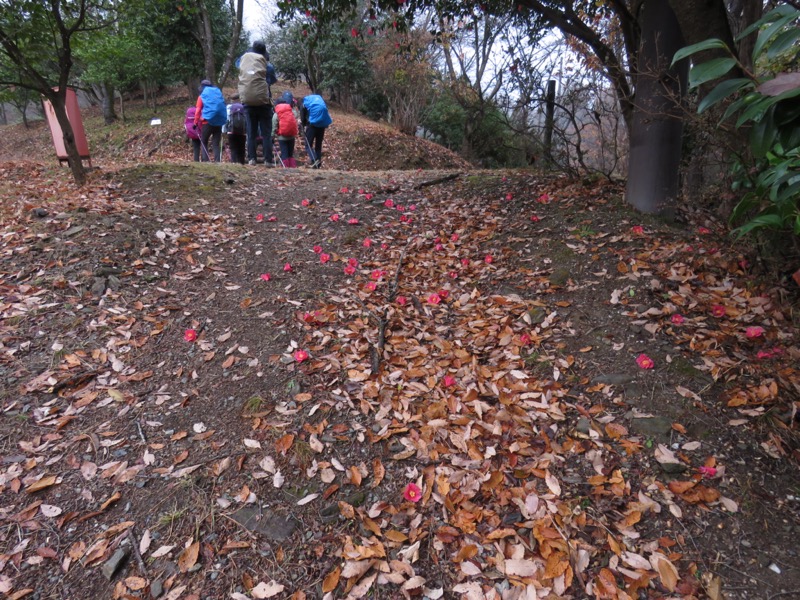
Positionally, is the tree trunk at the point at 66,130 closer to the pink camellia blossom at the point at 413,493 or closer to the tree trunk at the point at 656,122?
the pink camellia blossom at the point at 413,493

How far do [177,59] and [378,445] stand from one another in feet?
51.8

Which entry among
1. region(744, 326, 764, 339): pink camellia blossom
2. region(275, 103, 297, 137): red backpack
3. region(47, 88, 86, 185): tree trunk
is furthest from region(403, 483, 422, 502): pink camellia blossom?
region(275, 103, 297, 137): red backpack

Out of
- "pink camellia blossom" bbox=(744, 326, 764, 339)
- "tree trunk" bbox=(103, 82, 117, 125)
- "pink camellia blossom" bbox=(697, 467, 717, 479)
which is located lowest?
"pink camellia blossom" bbox=(697, 467, 717, 479)

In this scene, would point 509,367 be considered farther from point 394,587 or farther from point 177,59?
point 177,59

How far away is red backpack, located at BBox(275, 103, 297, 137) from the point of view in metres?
7.29

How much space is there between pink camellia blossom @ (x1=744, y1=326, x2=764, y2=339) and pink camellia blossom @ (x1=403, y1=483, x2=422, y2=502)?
6.40 feet

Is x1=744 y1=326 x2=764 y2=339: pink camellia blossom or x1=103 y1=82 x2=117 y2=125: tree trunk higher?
x1=103 y1=82 x2=117 y2=125: tree trunk

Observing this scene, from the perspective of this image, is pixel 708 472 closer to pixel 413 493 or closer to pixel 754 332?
pixel 754 332

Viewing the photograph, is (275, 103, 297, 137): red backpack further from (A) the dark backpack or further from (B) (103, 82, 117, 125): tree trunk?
(B) (103, 82, 117, 125): tree trunk

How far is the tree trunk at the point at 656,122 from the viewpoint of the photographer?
321cm

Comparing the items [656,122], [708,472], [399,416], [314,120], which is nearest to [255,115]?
[314,120]

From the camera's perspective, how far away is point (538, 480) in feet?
6.66

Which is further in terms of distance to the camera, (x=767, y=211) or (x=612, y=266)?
(x=612, y=266)

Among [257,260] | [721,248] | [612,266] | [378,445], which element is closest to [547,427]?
[378,445]
